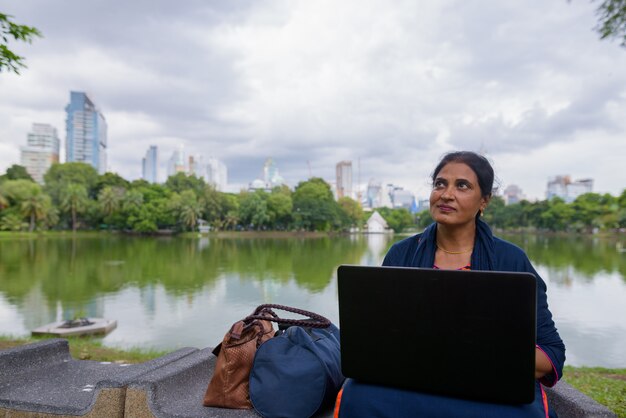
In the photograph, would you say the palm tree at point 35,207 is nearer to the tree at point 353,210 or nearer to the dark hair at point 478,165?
the tree at point 353,210

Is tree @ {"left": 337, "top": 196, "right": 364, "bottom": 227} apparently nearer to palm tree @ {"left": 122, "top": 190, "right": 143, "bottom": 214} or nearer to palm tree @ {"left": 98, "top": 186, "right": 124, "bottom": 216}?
palm tree @ {"left": 122, "top": 190, "right": 143, "bottom": 214}

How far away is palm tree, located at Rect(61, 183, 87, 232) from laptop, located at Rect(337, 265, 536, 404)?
174 feet

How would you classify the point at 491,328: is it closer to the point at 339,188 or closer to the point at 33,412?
the point at 33,412

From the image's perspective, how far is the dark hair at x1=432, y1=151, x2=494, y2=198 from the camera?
5.73 feet

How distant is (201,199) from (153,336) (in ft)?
154

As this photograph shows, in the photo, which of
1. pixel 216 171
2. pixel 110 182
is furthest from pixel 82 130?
pixel 110 182

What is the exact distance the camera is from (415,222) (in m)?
85.6

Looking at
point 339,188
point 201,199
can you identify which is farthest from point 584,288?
point 339,188

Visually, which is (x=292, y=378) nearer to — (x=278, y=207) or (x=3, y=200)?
(x=3, y=200)

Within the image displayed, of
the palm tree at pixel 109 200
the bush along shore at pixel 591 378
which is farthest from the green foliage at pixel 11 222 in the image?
the bush along shore at pixel 591 378

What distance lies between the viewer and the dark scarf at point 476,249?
1.70 metres

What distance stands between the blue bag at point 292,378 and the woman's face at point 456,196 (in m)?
0.68

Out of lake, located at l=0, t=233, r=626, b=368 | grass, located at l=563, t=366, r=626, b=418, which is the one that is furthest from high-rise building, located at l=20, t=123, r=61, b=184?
grass, located at l=563, t=366, r=626, b=418

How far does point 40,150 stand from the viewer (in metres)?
104
